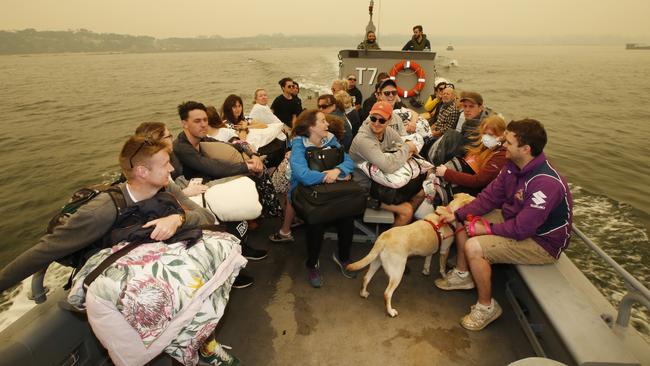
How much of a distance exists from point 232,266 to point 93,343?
1.33 metres

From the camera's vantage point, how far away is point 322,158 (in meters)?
3.17

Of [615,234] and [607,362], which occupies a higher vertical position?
[607,362]

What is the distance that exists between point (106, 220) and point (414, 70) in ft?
27.8

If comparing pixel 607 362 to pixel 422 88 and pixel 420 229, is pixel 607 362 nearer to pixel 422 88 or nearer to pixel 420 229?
pixel 420 229

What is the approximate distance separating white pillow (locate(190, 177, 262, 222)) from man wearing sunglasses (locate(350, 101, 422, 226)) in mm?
1228

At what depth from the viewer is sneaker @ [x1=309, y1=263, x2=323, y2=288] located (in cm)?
322

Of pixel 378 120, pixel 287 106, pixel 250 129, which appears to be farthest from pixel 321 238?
pixel 287 106

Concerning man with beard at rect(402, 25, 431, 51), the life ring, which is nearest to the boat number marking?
the life ring

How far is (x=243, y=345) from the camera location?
261cm

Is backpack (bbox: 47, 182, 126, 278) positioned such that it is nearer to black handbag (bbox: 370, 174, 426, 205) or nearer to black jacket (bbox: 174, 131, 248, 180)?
black jacket (bbox: 174, 131, 248, 180)

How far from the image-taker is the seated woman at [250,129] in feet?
14.9

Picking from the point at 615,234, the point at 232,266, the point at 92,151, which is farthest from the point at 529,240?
the point at 92,151

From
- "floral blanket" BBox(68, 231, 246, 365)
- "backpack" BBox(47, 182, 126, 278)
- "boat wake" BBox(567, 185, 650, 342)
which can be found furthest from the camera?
"boat wake" BBox(567, 185, 650, 342)

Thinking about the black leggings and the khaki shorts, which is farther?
the black leggings
